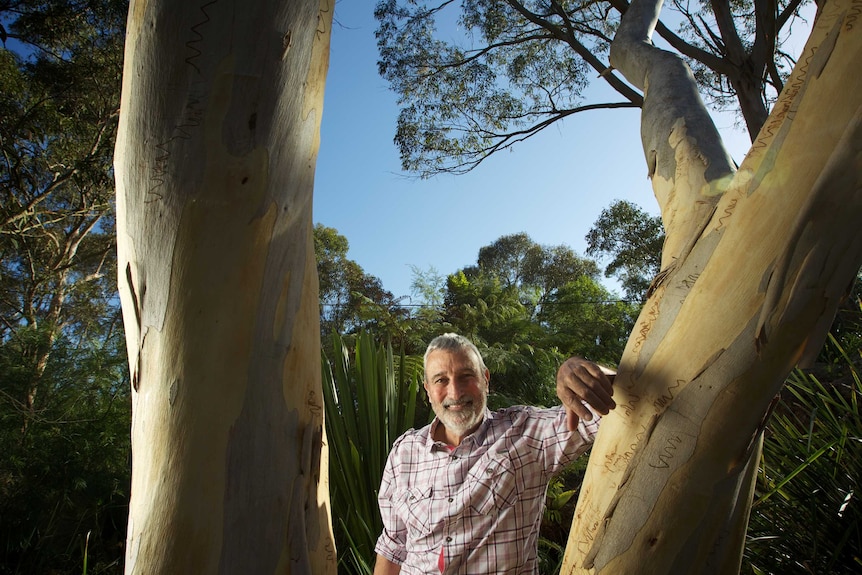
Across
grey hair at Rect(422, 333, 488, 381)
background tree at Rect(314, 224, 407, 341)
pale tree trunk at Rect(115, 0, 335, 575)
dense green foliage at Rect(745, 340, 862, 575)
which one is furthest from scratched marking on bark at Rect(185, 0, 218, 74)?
background tree at Rect(314, 224, 407, 341)

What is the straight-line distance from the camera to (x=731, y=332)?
0.88 meters

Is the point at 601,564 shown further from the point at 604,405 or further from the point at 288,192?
the point at 288,192

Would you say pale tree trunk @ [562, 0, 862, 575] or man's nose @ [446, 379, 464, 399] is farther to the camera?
man's nose @ [446, 379, 464, 399]

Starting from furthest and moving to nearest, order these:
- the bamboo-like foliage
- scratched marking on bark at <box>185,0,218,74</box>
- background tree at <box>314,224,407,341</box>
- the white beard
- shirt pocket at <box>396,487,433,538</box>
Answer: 1. background tree at <box>314,224,407,341</box>
2. the bamboo-like foliage
3. the white beard
4. shirt pocket at <box>396,487,433,538</box>
5. scratched marking on bark at <box>185,0,218,74</box>

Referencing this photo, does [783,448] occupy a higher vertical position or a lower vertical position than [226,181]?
lower

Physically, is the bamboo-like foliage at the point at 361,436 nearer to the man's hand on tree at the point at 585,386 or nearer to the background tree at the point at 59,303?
the background tree at the point at 59,303

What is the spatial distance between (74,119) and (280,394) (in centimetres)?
804

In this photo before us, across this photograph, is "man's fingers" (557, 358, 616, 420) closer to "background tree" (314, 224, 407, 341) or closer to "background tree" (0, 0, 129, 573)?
"background tree" (0, 0, 129, 573)

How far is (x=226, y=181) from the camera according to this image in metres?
0.79

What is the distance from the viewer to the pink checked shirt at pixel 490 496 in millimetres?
1629

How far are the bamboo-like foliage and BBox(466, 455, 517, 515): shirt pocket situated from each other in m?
1.28

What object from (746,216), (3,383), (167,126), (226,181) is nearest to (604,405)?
(746,216)

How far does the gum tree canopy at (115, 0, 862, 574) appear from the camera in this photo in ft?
2.57

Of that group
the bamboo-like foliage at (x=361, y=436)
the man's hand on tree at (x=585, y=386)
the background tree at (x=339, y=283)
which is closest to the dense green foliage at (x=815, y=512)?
the man's hand on tree at (x=585, y=386)
